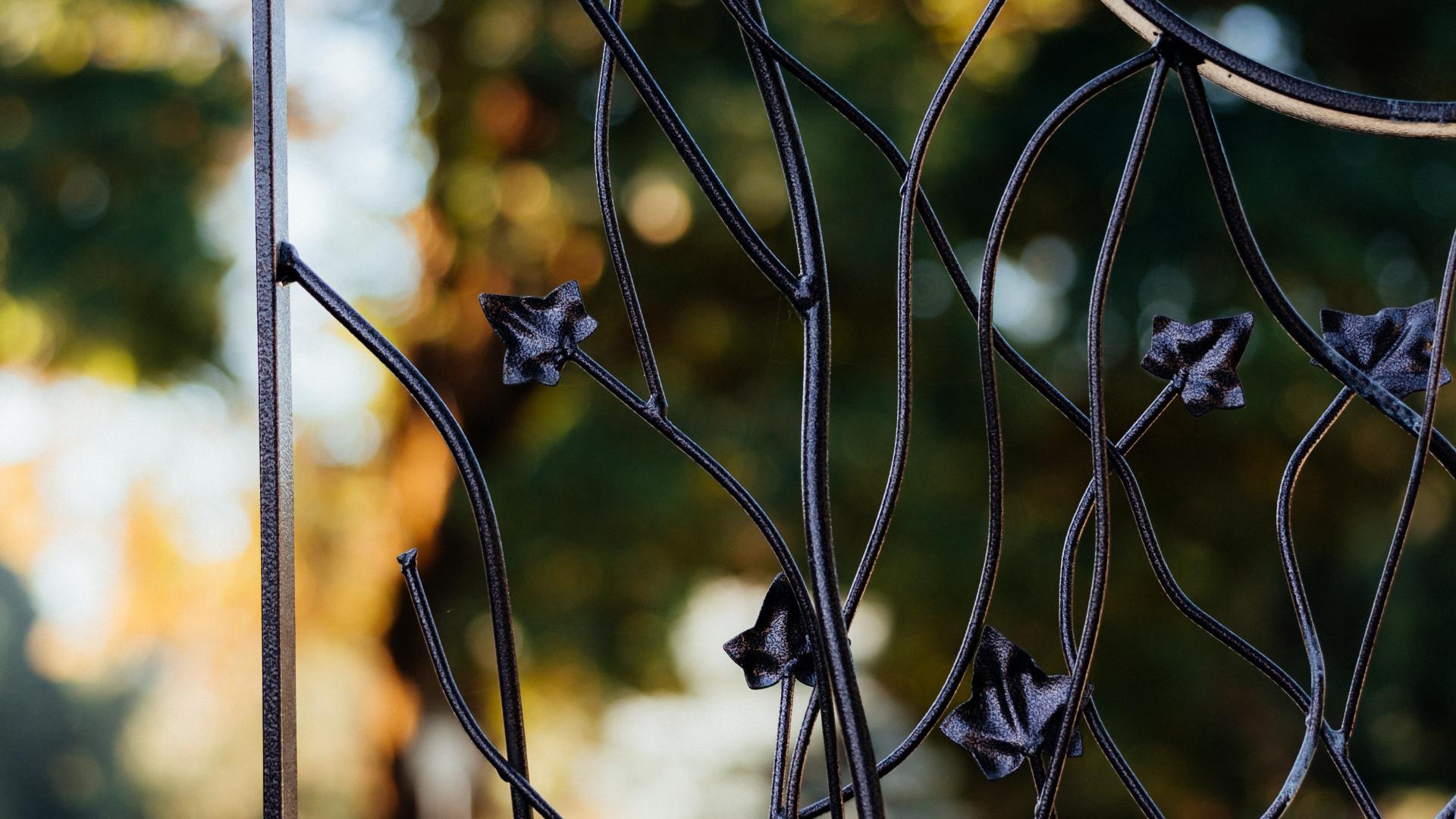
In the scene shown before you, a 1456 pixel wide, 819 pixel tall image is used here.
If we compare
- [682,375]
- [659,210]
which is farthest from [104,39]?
[682,375]

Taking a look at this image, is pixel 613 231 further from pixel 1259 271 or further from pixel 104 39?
pixel 104 39

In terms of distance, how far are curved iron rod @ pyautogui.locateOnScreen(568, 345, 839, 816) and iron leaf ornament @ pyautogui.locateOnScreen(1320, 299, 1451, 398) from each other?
0.49 feet

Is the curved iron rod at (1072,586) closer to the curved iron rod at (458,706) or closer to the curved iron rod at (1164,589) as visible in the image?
the curved iron rod at (1164,589)

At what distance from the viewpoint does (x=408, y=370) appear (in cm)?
27

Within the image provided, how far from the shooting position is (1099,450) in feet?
0.81

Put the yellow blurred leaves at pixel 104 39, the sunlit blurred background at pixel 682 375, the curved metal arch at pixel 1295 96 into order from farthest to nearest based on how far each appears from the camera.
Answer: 1. the yellow blurred leaves at pixel 104 39
2. the sunlit blurred background at pixel 682 375
3. the curved metal arch at pixel 1295 96

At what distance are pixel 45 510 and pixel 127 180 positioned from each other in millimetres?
672

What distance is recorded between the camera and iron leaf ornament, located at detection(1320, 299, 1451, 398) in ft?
0.91

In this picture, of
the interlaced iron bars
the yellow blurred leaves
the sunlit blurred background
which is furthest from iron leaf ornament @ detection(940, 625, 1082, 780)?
the yellow blurred leaves

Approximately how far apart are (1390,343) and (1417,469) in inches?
1.7

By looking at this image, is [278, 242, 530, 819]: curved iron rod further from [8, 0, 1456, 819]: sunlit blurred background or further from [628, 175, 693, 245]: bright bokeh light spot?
[628, 175, 693, 245]: bright bokeh light spot

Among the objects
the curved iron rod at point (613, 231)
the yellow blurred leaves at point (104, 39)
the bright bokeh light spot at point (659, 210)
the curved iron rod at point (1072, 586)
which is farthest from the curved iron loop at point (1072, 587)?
the yellow blurred leaves at point (104, 39)

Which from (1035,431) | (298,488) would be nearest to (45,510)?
(298,488)

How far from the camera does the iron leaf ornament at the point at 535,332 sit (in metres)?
0.27
